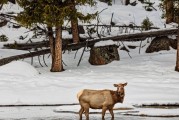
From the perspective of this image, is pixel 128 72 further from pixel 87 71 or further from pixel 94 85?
pixel 94 85

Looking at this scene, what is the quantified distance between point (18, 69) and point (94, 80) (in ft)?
13.3

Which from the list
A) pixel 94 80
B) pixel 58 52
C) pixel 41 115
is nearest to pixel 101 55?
pixel 58 52

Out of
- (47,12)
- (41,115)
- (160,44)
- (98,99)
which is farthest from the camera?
(160,44)

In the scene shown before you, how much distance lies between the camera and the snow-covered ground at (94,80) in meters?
14.2

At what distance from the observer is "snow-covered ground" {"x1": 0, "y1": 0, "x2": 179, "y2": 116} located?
14.2 m

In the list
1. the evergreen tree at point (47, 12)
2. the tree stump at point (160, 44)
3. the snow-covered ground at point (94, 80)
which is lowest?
the snow-covered ground at point (94, 80)

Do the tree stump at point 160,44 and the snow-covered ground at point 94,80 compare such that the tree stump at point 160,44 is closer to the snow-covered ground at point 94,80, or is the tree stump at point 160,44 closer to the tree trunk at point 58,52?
the snow-covered ground at point 94,80

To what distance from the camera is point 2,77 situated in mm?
18453

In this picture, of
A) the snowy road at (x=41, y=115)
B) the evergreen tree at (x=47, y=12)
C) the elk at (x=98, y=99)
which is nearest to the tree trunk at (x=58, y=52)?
the evergreen tree at (x=47, y=12)

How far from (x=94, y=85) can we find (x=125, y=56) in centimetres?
952

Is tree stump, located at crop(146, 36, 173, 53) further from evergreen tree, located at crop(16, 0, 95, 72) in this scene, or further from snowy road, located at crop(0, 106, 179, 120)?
snowy road, located at crop(0, 106, 179, 120)

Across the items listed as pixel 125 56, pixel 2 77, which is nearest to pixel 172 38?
pixel 125 56

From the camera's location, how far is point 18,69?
776 inches

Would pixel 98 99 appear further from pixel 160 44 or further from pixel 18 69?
pixel 160 44
